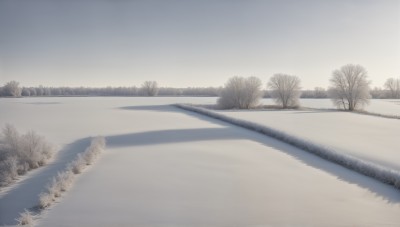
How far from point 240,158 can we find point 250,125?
12.1 m

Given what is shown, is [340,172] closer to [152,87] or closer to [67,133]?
[67,133]

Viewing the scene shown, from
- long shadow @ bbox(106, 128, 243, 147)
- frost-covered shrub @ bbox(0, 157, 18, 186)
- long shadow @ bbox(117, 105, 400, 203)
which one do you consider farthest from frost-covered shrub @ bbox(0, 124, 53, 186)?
long shadow @ bbox(117, 105, 400, 203)

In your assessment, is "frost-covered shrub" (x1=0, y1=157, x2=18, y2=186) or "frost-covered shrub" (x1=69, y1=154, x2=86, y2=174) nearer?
"frost-covered shrub" (x1=0, y1=157, x2=18, y2=186)

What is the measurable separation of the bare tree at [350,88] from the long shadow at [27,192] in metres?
52.8

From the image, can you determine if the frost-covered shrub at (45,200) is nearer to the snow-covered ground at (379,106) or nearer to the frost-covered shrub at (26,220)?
the frost-covered shrub at (26,220)

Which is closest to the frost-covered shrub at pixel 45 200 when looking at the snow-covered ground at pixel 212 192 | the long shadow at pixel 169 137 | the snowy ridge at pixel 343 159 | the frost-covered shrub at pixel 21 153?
the snow-covered ground at pixel 212 192

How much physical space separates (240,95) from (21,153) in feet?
170

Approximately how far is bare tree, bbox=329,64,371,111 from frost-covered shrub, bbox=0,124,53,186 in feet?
172

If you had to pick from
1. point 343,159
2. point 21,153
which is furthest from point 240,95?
point 21,153

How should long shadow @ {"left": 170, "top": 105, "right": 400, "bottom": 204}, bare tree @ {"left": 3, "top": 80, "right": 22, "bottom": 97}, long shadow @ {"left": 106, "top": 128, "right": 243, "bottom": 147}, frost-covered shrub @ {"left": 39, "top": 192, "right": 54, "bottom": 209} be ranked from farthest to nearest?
bare tree @ {"left": 3, "top": 80, "right": 22, "bottom": 97}
long shadow @ {"left": 106, "top": 128, "right": 243, "bottom": 147}
long shadow @ {"left": 170, "top": 105, "right": 400, "bottom": 204}
frost-covered shrub @ {"left": 39, "top": 192, "right": 54, "bottom": 209}

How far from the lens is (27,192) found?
10.6 metres

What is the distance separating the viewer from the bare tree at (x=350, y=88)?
190 ft

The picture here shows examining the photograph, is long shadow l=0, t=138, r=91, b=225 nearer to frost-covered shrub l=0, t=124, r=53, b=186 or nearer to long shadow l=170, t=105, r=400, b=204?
frost-covered shrub l=0, t=124, r=53, b=186

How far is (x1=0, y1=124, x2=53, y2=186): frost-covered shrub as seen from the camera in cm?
1296
